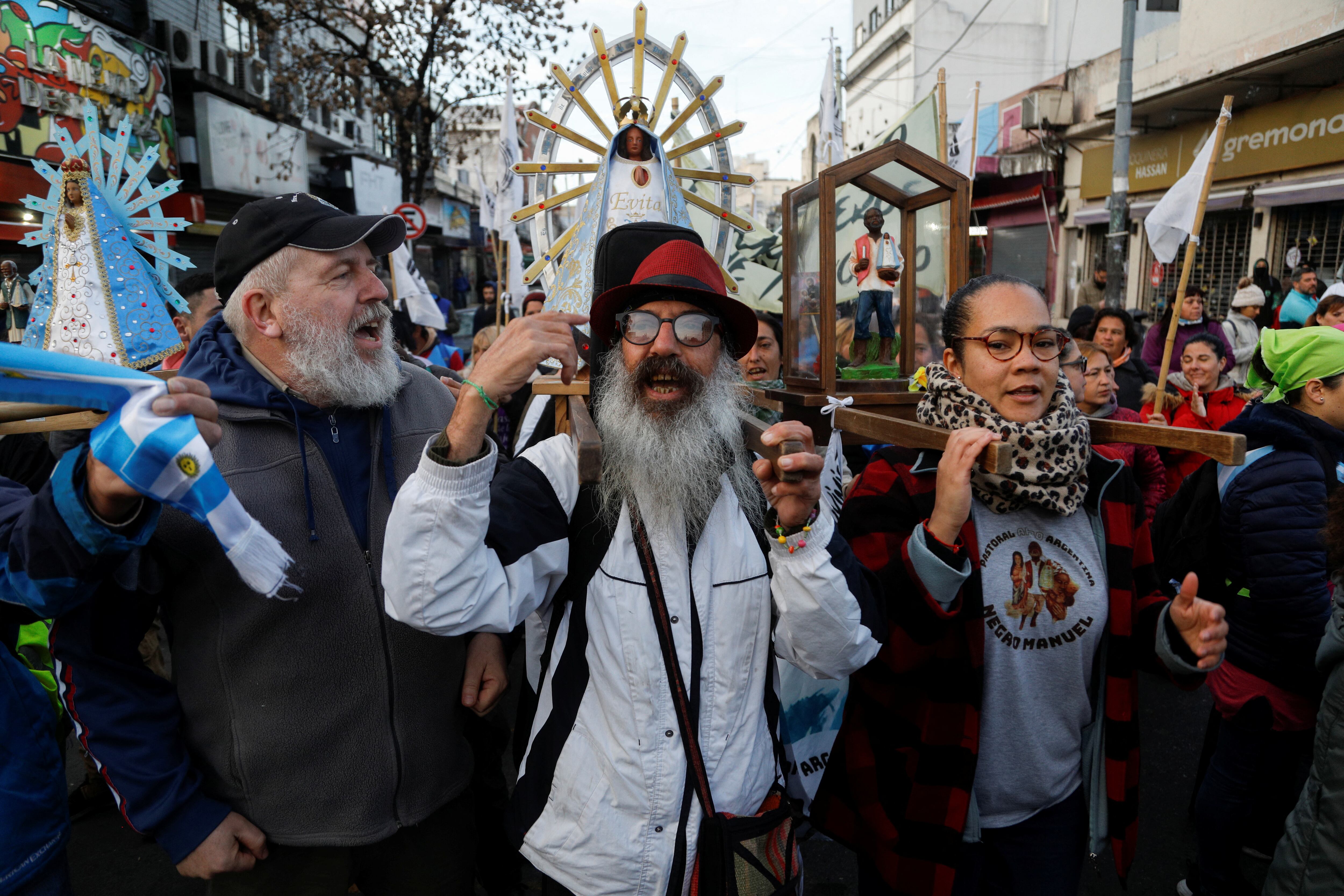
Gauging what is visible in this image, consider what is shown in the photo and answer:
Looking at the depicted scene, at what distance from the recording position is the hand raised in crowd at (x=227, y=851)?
1.79 metres

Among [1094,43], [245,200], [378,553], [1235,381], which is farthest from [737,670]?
[1094,43]

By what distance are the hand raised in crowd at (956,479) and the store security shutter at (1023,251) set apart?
21695mm

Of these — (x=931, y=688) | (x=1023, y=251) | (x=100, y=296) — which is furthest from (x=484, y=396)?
(x=1023, y=251)

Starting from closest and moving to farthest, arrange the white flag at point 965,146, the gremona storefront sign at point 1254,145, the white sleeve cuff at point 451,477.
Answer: the white sleeve cuff at point 451,477, the white flag at point 965,146, the gremona storefront sign at point 1254,145

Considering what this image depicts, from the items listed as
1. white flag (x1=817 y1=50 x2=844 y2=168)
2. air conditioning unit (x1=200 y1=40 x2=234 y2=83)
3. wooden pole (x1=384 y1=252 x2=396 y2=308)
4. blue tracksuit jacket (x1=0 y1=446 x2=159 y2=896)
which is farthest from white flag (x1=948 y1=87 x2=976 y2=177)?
air conditioning unit (x1=200 y1=40 x2=234 y2=83)

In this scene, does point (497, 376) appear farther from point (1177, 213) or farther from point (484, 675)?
point (1177, 213)

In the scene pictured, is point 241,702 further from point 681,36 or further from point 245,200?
point 245,200

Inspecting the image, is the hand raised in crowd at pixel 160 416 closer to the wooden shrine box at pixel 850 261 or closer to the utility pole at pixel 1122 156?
the wooden shrine box at pixel 850 261

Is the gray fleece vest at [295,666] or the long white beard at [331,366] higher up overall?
the long white beard at [331,366]

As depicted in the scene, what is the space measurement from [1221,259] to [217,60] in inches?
768

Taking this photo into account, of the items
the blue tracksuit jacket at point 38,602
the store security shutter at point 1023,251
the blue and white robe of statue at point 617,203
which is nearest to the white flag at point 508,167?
the blue and white robe of statue at point 617,203

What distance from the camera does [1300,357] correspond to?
9.03 ft

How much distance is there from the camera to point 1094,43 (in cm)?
2444

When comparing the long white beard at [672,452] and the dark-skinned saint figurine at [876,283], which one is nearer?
the long white beard at [672,452]
